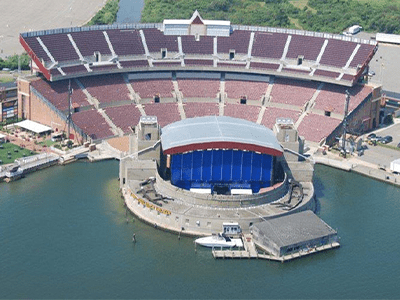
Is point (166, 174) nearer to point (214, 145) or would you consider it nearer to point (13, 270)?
point (214, 145)

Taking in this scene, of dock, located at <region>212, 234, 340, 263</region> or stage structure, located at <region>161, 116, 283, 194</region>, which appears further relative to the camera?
stage structure, located at <region>161, 116, 283, 194</region>

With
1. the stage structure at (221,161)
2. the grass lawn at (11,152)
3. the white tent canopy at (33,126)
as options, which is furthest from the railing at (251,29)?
the stage structure at (221,161)

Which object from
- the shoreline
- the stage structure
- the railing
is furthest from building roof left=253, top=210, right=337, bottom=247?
the railing

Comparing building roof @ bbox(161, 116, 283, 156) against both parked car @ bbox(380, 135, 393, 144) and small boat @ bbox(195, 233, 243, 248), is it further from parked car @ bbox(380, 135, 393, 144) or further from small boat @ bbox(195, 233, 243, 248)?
parked car @ bbox(380, 135, 393, 144)

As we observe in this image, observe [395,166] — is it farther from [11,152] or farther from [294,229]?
[11,152]

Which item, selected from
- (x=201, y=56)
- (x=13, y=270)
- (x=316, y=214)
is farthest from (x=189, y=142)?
(x=201, y=56)

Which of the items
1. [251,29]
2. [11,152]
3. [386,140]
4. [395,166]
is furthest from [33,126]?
[386,140]
